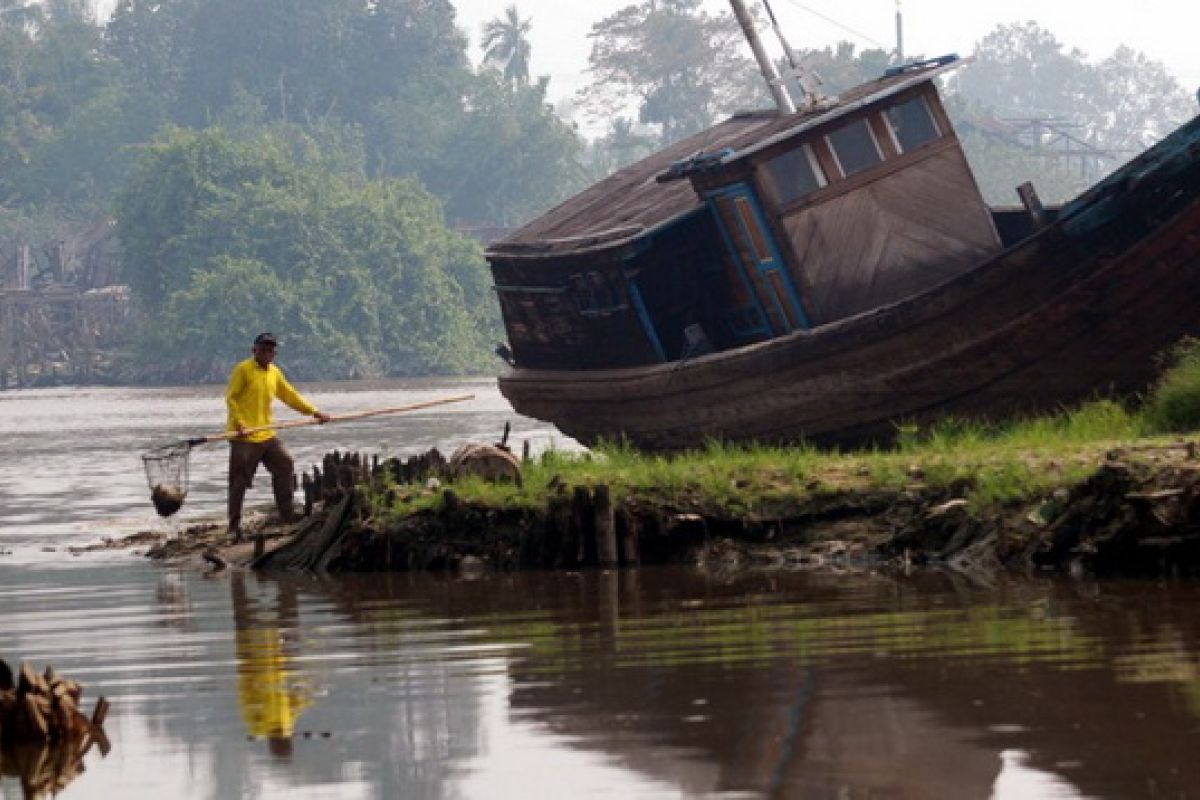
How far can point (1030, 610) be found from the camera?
11820mm

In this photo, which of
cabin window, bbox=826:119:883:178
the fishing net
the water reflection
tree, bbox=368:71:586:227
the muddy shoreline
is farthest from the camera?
tree, bbox=368:71:586:227

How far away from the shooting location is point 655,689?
10047mm

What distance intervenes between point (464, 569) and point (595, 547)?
823 mm

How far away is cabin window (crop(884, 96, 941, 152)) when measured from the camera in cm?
2133

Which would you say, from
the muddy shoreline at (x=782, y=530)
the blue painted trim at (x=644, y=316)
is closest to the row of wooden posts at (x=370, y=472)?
the muddy shoreline at (x=782, y=530)

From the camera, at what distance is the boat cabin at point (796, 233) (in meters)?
20.9

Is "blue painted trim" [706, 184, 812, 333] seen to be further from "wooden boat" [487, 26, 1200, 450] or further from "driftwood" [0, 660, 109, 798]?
"driftwood" [0, 660, 109, 798]

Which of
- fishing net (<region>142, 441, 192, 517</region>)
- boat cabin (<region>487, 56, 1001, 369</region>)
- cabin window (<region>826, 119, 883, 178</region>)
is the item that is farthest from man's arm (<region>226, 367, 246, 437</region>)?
cabin window (<region>826, 119, 883, 178</region>)

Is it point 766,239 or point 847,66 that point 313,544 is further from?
point 847,66

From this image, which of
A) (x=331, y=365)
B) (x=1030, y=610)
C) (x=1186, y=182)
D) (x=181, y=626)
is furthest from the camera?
(x=331, y=365)

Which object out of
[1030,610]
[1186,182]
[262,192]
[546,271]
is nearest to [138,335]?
[262,192]

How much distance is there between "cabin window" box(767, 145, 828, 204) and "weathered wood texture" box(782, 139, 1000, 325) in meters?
0.15

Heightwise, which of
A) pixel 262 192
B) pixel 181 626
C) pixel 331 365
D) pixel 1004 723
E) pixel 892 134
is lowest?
pixel 1004 723

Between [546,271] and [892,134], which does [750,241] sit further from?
[546,271]
